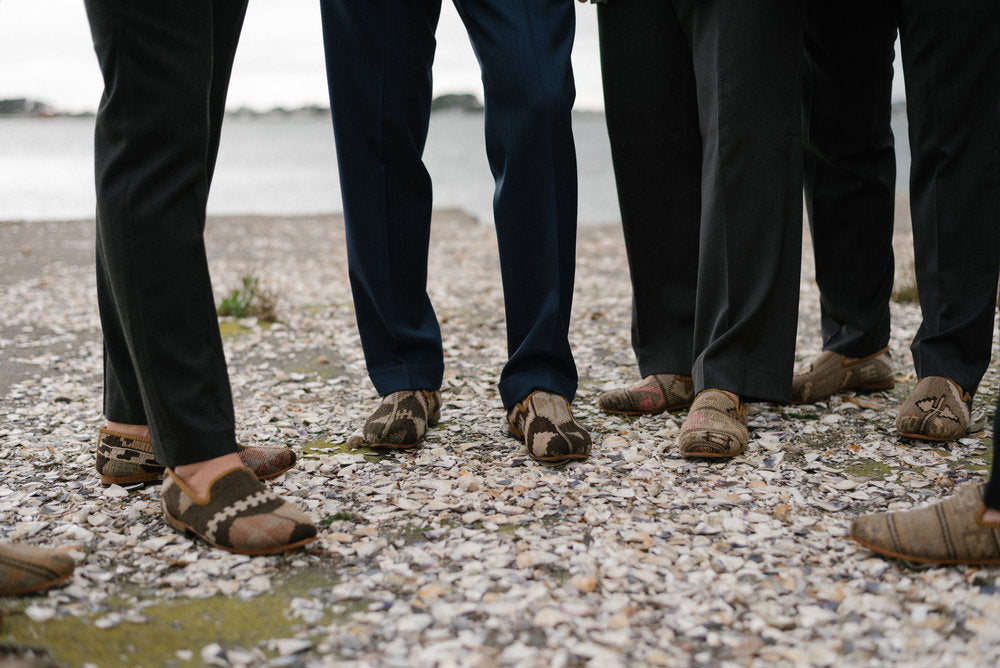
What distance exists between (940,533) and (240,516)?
1.54m

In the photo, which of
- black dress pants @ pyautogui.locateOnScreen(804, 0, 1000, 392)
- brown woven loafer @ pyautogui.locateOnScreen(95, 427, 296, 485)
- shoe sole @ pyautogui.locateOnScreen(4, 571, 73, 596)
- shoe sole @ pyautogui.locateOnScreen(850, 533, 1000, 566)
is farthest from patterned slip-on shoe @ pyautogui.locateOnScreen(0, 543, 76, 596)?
black dress pants @ pyautogui.locateOnScreen(804, 0, 1000, 392)

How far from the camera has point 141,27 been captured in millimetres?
1775

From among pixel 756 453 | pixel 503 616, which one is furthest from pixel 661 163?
pixel 503 616

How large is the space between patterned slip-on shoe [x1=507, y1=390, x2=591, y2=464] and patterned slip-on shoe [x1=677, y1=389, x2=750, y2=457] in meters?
0.30

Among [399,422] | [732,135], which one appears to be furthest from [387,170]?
[732,135]

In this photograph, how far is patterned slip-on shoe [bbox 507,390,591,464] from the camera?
243 cm

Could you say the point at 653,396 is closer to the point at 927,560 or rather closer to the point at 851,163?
the point at 851,163

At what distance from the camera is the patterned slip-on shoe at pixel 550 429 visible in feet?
7.98

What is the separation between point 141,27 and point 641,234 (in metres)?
1.75

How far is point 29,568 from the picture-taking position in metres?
1.73

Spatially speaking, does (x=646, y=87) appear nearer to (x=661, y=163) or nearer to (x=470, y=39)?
(x=661, y=163)

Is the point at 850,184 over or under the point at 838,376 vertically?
over

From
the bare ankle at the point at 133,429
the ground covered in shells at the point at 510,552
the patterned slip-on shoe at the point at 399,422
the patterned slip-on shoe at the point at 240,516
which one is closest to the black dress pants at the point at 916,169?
the ground covered in shells at the point at 510,552

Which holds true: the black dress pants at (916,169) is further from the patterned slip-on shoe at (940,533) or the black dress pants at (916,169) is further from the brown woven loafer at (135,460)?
the brown woven loafer at (135,460)
